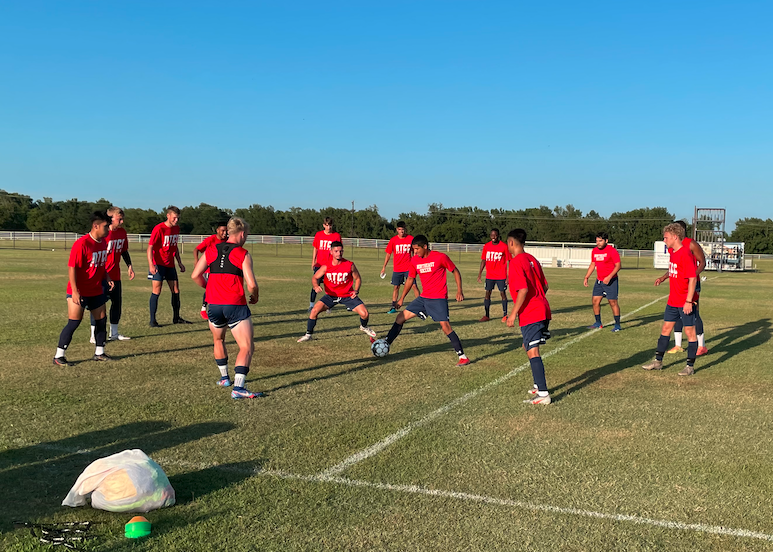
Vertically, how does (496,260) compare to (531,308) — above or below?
above

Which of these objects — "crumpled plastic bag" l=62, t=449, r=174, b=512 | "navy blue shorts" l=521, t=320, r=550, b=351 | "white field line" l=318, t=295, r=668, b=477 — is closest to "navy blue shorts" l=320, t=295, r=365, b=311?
"white field line" l=318, t=295, r=668, b=477

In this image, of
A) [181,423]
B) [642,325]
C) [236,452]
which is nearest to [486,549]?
[236,452]

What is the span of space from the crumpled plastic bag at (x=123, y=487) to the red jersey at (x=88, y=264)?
5.20 metres

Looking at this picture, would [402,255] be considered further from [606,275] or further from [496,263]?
[606,275]

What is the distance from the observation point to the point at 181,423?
19.8 ft

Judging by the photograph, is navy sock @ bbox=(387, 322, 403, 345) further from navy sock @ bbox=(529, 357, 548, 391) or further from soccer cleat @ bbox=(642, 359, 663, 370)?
soccer cleat @ bbox=(642, 359, 663, 370)

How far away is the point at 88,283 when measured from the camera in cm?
884

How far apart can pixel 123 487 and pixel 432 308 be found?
5870 millimetres

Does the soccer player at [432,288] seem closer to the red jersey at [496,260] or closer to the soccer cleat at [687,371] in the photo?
the soccer cleat at [687,371]

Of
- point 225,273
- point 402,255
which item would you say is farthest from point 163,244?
point 402,255

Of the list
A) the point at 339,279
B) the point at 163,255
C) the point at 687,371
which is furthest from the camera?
the point at 163,255

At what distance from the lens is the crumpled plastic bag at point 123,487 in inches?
157

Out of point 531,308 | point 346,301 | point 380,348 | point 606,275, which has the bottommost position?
point 380,348

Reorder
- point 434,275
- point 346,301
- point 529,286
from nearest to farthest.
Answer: point 529,286
point 434,275
point 346,301
